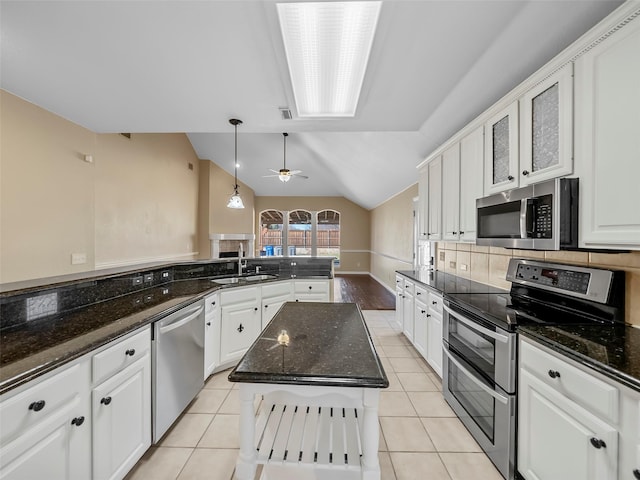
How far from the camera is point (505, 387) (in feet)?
4.93

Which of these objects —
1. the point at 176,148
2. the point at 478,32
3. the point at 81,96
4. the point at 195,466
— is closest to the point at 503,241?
the point at 478,32

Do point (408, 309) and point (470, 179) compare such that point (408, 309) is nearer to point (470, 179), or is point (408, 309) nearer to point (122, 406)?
point (470, 179)

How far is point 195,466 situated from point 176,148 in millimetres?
5213

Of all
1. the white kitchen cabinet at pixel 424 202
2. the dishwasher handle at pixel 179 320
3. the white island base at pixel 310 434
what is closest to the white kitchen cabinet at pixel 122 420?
the dishwasher handle at pixel 179 320

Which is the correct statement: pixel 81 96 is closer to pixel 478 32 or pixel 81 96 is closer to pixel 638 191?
pixel 478 32

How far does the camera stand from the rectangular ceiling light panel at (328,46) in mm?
1356

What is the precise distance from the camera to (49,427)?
1.06 m

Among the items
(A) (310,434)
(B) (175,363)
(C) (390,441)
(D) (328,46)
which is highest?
(D) (328,46)

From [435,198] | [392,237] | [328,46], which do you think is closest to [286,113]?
[328,46]

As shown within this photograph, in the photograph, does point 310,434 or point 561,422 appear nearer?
point 561,422

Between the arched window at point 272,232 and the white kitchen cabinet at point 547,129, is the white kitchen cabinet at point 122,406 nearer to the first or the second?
the white kitchen cabinet at point 547,129

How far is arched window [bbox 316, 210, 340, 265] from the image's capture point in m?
10.4

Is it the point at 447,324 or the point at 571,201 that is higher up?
the point at 571,201

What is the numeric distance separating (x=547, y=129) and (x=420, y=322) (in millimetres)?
2066
